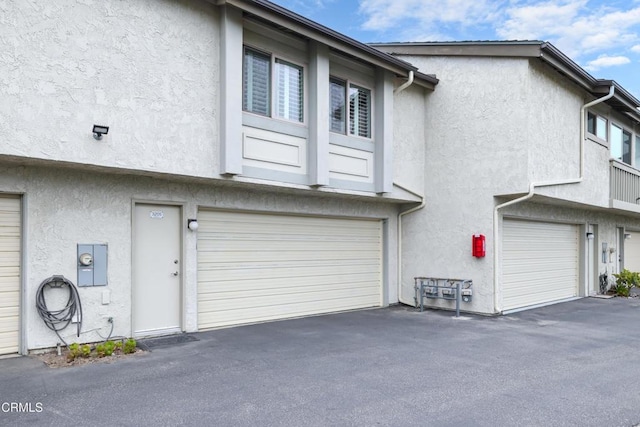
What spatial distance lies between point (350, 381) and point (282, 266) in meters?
4.29

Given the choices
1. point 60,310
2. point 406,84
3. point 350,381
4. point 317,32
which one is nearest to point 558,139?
point 406,84

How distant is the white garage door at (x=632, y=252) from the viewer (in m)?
17.3

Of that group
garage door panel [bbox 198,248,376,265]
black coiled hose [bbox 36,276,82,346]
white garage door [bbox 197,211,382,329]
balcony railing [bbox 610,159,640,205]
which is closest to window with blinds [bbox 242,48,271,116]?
white garage door [bbox 197,211,382,329]

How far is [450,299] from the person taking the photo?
10633mm

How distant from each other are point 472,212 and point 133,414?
26.6 ft

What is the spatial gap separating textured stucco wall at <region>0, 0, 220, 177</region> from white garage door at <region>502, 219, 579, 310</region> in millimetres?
7463

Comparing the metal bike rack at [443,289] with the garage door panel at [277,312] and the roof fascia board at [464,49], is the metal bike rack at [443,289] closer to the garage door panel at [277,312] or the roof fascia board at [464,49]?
the garage door panel at [277,312]

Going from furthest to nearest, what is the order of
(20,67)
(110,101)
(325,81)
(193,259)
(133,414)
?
(325,81) → (193,259) → (110,101) → (20,67) → (133,414)

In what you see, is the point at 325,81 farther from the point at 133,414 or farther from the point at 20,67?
the point at 133,414

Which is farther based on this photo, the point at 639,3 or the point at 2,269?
the point at 639,3

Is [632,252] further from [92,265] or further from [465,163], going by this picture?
[92,265]

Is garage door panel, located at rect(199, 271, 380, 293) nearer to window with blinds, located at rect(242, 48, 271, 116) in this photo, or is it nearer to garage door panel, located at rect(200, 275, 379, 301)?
garage door panel, located at rect(200, 275, 379, 301)

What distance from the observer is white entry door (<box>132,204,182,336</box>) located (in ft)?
24.7

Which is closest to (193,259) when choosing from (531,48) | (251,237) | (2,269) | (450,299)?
(251,237)
